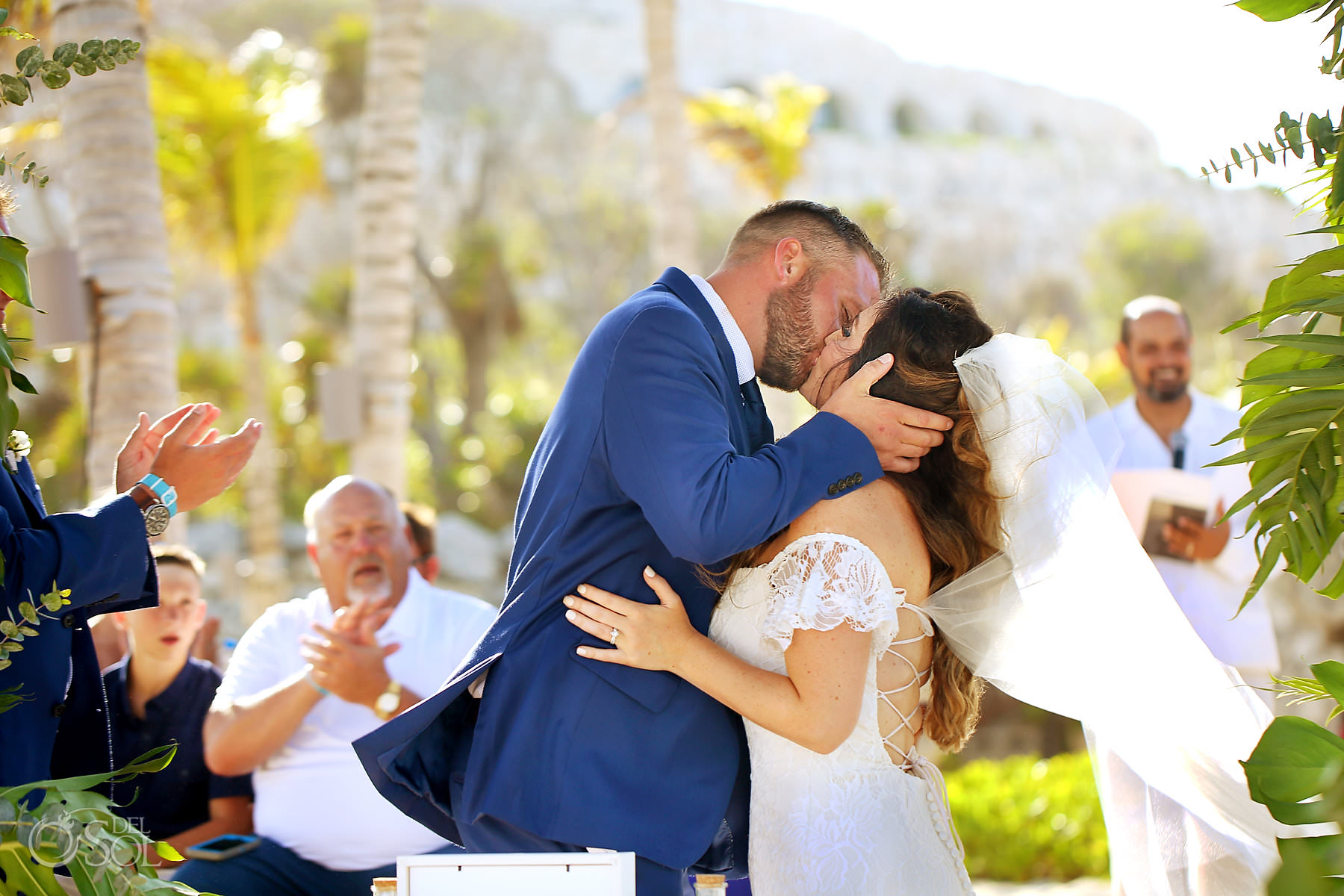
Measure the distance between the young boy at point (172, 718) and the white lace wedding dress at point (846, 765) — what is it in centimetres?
262

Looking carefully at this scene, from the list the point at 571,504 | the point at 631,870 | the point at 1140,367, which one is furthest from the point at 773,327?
the point at 1140,367

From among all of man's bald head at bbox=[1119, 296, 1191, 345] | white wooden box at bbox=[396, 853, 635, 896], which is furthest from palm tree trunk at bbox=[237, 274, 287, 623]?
white wooden box at bbox=[396, 853, 635, 896]

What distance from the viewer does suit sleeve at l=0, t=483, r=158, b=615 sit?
92.3 inches

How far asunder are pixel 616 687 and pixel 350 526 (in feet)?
7.96

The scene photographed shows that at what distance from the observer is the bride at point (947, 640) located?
8.56 ft

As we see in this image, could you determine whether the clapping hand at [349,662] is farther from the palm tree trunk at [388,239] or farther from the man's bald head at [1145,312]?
the palm tree trunk at [388,239]

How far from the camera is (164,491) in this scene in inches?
108

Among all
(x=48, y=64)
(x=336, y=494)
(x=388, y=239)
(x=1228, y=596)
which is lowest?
(x=1228, y=596)

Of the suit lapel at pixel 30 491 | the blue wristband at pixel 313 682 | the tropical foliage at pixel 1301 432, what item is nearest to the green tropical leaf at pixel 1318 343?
the tropical foliage at pixel 1301 432

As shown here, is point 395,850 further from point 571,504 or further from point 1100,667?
point 1100,667

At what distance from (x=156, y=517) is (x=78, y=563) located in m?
0.30

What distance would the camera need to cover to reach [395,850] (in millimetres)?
4180

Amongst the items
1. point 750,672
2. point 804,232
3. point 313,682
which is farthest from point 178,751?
point 804,232

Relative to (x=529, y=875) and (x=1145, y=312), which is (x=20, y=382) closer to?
(x=529, y=875)
